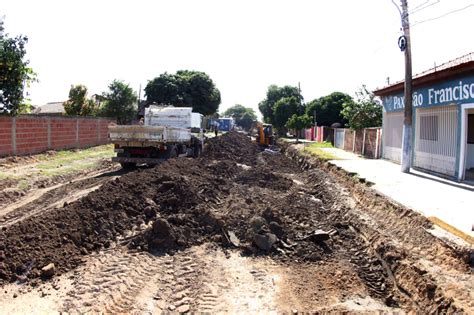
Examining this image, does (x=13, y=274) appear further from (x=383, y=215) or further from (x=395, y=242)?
(x=383, y=215)

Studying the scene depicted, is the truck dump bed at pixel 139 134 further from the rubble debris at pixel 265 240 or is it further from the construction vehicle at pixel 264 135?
the construction vehicle at pixel 264 135

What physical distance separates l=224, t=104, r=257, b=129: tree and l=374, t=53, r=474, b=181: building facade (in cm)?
11844

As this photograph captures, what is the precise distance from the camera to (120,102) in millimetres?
39969

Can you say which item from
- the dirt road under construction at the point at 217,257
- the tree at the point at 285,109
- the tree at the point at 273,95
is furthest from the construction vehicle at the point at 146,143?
the tree at the point at 273,95

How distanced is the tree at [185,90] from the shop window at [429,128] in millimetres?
35338

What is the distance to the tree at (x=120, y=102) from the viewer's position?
39.6 metres

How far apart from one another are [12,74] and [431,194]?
1710 centimetres

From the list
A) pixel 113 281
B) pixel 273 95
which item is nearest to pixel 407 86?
pixel 113 281

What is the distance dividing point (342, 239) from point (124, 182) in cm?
562

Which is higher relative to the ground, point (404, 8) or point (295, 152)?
point (404, 8)

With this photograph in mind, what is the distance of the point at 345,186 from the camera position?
45.9 feet

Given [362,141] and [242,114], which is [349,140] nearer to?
[362,141]

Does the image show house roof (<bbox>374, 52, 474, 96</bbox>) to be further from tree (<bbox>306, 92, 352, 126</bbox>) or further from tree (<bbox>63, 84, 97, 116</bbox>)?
tree (<bbox>306, 92, 352, 126</bbox>)

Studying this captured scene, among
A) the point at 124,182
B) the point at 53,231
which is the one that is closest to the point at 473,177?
the point at 124,182
